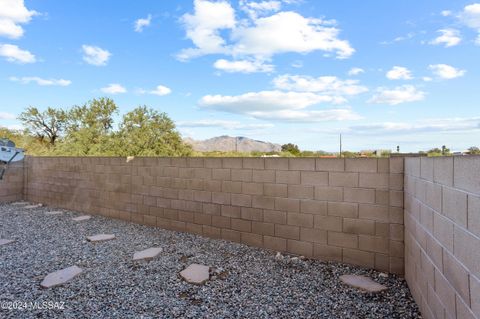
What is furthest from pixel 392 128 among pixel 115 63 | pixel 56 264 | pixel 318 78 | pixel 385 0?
pixel 115 63

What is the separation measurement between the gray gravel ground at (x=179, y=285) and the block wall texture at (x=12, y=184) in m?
4.17

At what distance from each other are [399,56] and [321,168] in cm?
396

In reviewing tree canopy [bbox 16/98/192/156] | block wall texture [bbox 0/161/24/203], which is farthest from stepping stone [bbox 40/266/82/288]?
tree canopy [bbox 16/98/192/156]

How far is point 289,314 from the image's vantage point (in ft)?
6.19

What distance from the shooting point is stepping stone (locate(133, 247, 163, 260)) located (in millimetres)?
2973

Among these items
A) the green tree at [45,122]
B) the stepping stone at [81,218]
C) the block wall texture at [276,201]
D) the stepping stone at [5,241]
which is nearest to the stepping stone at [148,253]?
the block wall texture at [276,201]

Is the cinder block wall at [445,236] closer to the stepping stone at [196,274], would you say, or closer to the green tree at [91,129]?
the stepping stone at [196,274]

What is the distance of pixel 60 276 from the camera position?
98.0 inches

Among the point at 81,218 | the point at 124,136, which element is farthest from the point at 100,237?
the point at 124,136

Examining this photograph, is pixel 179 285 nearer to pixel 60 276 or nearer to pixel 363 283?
pixel 60 276

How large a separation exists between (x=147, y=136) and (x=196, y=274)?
10117 millimetres

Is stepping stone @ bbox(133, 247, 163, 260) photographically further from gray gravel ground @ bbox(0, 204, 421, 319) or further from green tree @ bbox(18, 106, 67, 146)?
green tree @ bbox(18, 106, 67, 146)

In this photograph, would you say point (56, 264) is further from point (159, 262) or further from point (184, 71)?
point (184, 71)

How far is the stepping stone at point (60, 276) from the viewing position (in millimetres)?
2346
